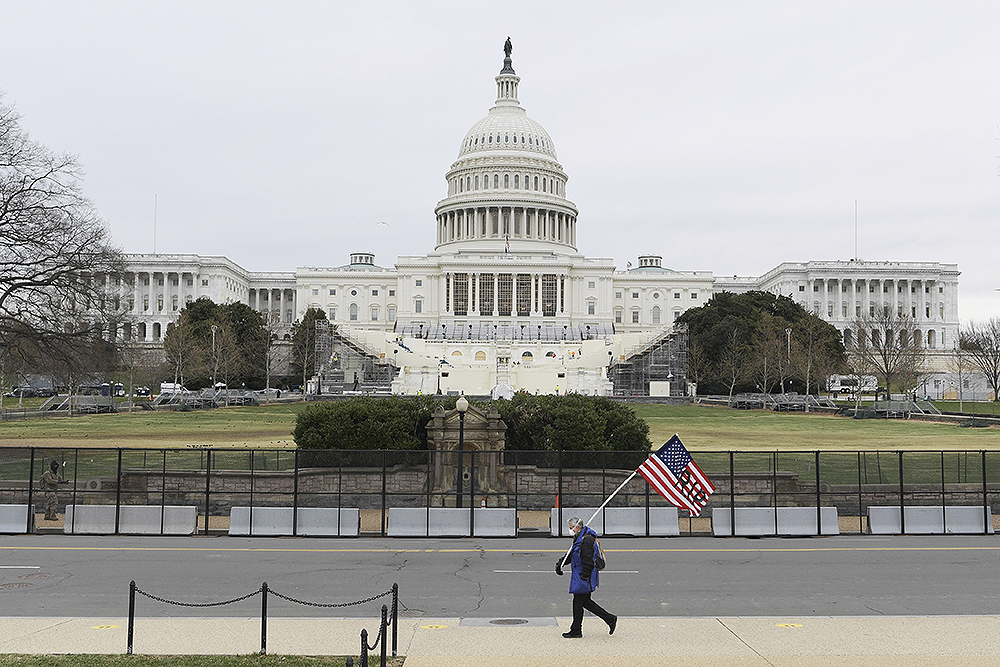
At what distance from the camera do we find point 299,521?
964 inches

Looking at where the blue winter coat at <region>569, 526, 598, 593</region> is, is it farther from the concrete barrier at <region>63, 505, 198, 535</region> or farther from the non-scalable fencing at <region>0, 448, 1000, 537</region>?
the concrete barrier at <region>63, 505, 198, 535</region>

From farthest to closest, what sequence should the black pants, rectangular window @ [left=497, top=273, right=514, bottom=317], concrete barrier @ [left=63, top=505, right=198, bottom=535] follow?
rectangular window @ [left=497, top=273, right=514, bottom=317] < concrete barrier @ [left=63, top=505, right=198, bottom=535] < the black pants

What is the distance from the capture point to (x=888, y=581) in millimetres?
17906

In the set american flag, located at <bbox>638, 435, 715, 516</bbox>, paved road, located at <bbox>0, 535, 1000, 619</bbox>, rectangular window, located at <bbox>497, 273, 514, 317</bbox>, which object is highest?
rectangular window, located at <bbox>497, 273, 514, 317</bbox>

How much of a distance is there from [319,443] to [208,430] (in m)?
20.9

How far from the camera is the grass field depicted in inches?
1631

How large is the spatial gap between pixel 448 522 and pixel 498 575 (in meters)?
5.98

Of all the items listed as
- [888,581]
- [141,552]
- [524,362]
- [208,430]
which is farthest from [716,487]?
[524,362]

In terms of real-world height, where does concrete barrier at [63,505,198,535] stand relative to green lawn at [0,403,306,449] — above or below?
below

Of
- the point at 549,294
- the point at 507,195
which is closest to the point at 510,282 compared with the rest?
the point at 549,294

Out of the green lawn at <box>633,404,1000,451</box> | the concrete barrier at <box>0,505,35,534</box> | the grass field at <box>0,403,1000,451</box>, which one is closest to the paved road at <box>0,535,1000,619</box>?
the concrete barrier at <box>0,505,35,534</box>

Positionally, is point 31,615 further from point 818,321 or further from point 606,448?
point 818,321

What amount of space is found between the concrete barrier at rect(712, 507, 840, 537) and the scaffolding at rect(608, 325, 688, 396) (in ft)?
235

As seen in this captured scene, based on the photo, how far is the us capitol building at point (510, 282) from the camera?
481ft
